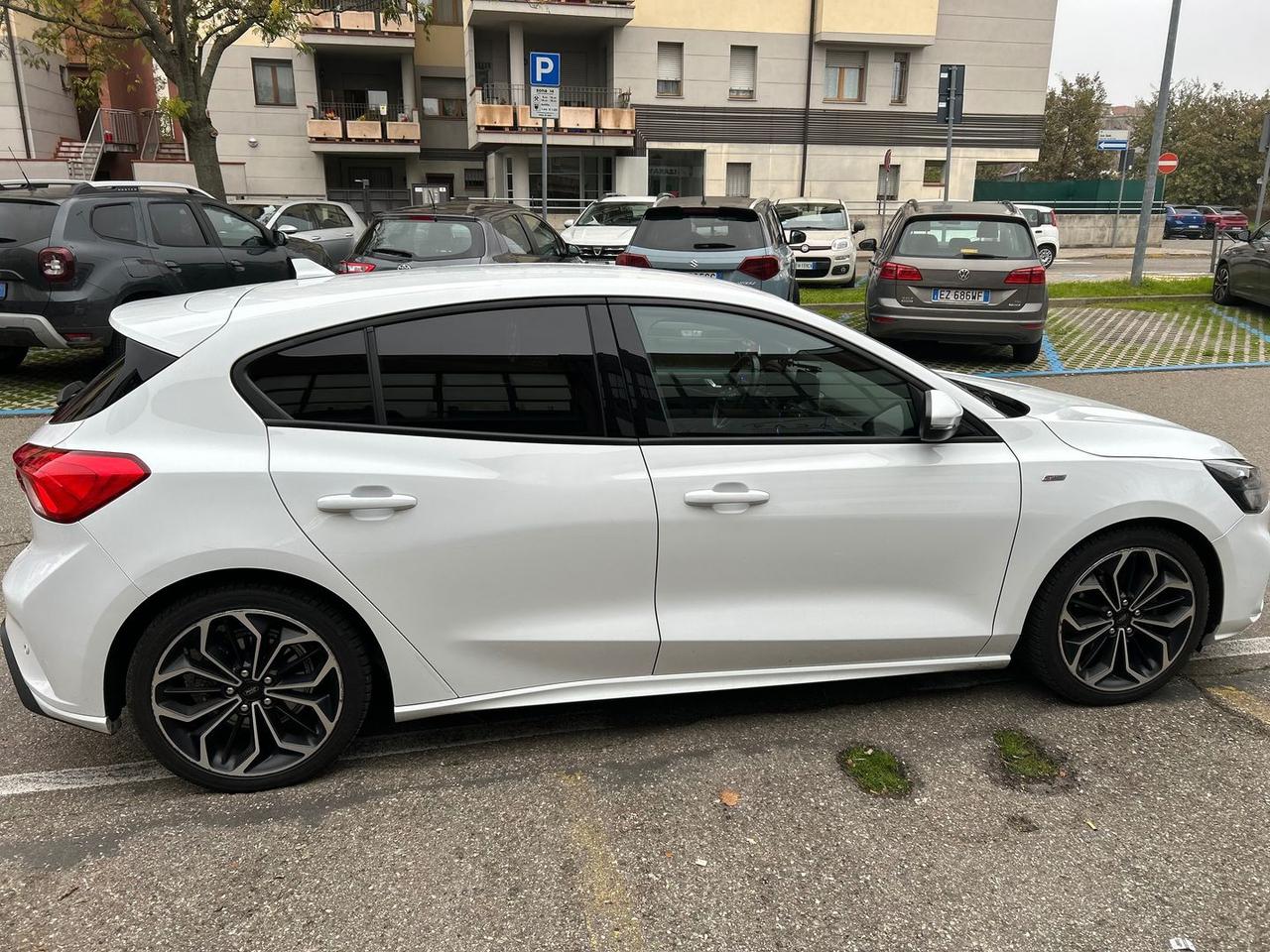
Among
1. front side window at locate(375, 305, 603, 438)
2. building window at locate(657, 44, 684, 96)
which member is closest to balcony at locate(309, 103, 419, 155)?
building window at locate(657, 44, 684, 96)

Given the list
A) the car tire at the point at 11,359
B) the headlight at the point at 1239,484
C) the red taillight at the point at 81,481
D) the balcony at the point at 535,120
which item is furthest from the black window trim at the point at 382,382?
the balcony at the point at 535,120

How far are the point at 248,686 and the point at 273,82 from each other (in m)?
32.9

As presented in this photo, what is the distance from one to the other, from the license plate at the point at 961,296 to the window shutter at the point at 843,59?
2723 centimetres

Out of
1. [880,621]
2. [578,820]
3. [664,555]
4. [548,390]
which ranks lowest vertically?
[578,820]

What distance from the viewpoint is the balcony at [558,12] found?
29438 millimetres

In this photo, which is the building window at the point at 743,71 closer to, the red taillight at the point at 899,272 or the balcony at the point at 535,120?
the balcony at the point at 535,120

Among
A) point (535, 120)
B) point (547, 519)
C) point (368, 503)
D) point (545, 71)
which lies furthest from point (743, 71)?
point (368, 503)

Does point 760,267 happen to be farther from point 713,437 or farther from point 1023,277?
point 713,437

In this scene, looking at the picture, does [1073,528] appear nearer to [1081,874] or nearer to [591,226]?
[1081,874]

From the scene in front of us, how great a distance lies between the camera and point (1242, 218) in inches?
1547

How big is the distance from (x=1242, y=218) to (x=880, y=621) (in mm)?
44740

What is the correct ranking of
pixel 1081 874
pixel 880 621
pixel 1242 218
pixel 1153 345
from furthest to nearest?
pixel 1242 218 → pixel 1153 345 → pixel 880 621 → pixel 1081 874

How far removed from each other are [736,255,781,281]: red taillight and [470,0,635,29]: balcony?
2381 cm

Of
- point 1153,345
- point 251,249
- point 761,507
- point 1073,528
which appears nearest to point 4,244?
point 251,249
